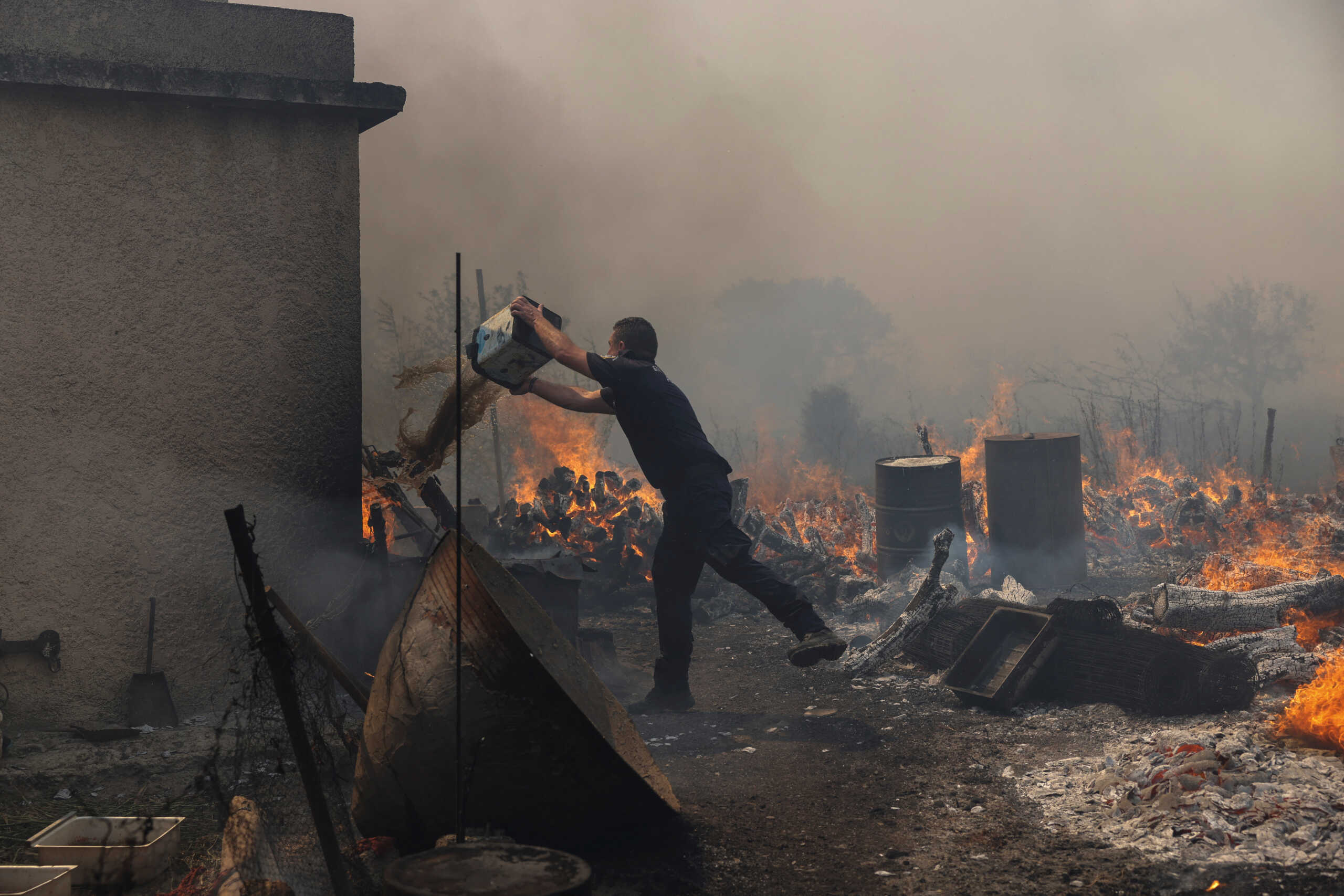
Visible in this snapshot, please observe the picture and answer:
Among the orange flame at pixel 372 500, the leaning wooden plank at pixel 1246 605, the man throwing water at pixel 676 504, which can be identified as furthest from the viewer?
the leaning wooden plank at pixel 1246 605

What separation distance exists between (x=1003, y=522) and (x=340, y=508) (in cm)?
608

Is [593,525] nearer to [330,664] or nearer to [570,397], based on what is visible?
[570,397]

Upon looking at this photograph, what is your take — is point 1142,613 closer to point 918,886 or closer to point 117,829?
point 918,886

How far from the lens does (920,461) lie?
853 cm

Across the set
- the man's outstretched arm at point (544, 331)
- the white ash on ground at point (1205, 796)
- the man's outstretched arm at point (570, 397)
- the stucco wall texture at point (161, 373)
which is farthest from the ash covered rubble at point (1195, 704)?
the stucco wall texture at point (161, 373)

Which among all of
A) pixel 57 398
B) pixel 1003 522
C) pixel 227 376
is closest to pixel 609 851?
pixel 227 376

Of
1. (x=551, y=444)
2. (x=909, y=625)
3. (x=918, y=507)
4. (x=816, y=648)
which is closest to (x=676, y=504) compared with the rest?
(x=816, y=648)

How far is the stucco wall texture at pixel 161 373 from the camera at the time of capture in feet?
14.6

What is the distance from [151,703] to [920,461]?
648 cm

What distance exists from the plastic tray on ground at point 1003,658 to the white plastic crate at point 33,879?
4.24 m

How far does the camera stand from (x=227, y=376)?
471 cm

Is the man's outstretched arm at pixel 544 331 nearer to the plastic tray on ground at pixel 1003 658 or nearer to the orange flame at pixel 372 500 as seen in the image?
the orange flame at pixel 372 500

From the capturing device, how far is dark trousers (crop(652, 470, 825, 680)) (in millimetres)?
4992

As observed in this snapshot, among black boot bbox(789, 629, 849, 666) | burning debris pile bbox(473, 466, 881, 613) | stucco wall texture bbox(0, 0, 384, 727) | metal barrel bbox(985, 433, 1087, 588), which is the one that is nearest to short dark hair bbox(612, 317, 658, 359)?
stucco wall texture bbox(0, 0, 384, 727)
